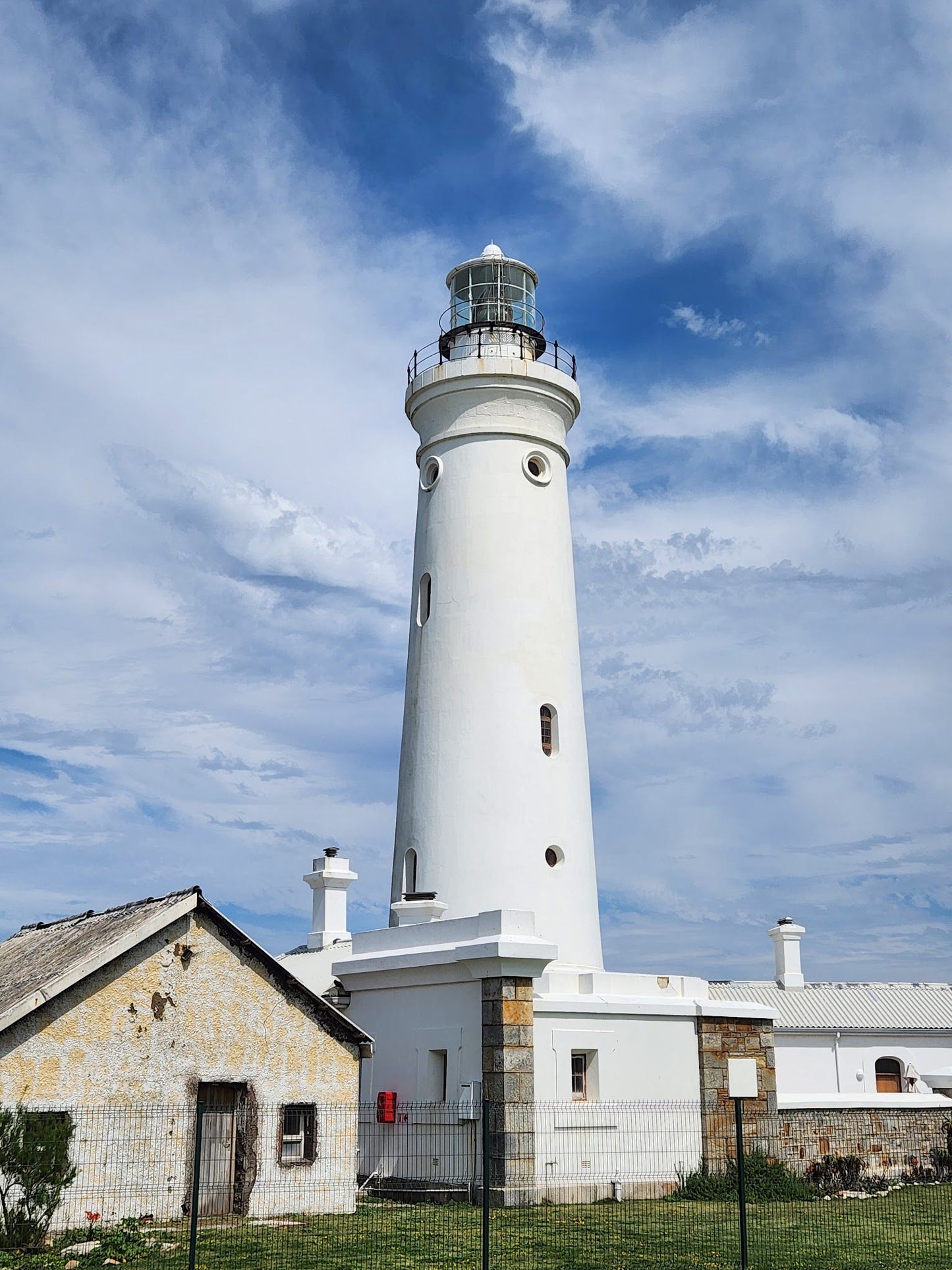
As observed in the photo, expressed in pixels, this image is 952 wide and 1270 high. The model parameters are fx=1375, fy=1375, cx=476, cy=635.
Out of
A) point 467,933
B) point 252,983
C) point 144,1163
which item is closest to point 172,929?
point 252,983

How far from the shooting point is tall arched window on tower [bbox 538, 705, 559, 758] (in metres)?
23.4

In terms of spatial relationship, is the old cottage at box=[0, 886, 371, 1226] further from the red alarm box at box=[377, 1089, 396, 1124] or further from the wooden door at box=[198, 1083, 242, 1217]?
the red alarm box at box=[377, 1089, 396, 1124]

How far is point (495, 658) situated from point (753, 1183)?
9039mm

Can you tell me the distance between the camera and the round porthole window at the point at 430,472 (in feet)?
81.0

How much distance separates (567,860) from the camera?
A: 74.7 feet

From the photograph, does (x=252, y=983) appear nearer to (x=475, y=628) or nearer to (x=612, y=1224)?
(x=612, y=1224)

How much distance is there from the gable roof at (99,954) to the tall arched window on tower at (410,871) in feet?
15.0

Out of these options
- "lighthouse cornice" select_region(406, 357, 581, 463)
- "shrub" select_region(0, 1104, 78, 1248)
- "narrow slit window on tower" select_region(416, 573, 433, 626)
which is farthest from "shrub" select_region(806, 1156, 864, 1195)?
"lighthouse cornice" select_region(406, 357, 581, 463)

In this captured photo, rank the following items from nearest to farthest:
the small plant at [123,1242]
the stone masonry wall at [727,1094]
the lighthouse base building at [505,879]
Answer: the small plant at [123,1242], the lighthouse base building at [505,879], the stone masonry wall at [727,1094]

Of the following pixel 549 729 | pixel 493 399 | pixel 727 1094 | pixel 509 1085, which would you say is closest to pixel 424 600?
pixel 549 729

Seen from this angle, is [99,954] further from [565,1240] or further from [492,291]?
[492,291]

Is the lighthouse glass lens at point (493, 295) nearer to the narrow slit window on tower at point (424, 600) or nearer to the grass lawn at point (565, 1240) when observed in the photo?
the narrow slit window on tower at point (424, 600)

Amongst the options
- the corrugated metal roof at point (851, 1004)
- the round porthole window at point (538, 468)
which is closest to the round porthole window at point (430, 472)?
the round porthole window at point (538, 468)

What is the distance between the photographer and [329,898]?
1027 inches
